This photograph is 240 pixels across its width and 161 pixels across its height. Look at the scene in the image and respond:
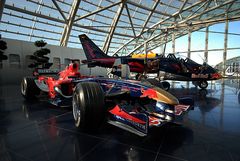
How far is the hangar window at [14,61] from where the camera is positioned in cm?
1219

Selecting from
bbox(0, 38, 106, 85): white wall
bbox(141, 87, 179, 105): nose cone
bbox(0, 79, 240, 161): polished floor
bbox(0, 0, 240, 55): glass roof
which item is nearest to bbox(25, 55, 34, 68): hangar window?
bbox(0, 38, 106, 85): white wall

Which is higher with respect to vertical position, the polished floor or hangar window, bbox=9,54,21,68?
hangar window, bbox=9,54,21,68

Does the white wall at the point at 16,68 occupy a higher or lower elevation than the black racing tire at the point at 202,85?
higher

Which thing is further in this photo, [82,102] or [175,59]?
[175,59]

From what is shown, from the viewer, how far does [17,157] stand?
5.39 feet

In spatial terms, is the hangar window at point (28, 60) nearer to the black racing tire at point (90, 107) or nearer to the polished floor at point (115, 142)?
the polished floor at point (115, 142)

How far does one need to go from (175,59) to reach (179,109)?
21.5 ft

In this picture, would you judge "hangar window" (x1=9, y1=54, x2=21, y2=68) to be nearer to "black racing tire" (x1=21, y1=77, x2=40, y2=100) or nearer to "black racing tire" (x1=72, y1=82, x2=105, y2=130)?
"black racing tire" (x1=21, y1=77, x2=40, y2=100)

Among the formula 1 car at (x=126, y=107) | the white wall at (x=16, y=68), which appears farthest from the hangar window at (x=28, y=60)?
the formula 1 car at (x=126, y=107)

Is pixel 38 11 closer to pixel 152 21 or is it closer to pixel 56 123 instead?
pixel 56 123

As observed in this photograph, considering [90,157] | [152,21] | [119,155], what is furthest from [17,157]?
[152,21]

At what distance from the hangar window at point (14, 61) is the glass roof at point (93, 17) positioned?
12.4 ft

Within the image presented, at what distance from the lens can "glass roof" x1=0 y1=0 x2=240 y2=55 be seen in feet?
46.5

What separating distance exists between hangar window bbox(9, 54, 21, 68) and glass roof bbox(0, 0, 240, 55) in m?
3.77
